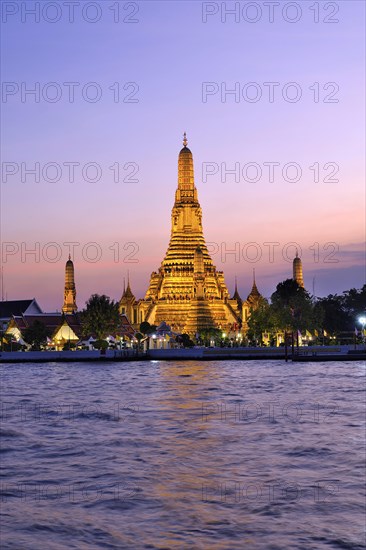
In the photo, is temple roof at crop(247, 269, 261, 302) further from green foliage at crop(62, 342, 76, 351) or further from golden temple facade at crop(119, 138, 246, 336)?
green foliage at crop(62, 342, 76, 351)

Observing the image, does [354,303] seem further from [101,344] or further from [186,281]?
[101,344]

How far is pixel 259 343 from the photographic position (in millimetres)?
134500

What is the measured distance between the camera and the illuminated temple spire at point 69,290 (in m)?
166

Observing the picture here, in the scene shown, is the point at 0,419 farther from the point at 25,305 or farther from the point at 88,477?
the point at 25,305

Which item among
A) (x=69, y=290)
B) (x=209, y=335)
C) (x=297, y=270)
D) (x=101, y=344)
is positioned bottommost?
(x=101, y=344)

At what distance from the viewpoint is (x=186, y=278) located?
15500 centimetres

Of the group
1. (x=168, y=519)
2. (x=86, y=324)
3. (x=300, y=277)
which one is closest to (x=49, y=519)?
(x=168, y=519)

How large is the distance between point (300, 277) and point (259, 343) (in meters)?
37.8

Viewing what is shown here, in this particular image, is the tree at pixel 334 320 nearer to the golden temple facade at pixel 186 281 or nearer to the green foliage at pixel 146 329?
the golden temple facade at pixel 186 281

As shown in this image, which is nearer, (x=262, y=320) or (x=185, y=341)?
(x=262, y=320)

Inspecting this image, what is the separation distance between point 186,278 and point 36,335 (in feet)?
127

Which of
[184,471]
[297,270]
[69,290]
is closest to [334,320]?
[297,270]

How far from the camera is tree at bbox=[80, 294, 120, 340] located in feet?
390

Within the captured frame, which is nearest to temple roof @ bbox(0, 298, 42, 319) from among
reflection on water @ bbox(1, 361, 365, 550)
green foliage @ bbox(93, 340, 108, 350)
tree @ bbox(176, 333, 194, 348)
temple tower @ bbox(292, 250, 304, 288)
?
tree @ bbox(176, 333, 194, 348)
